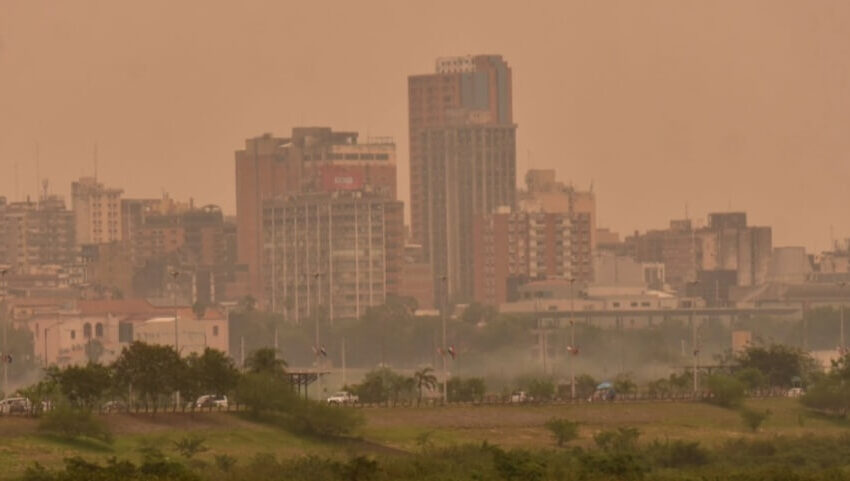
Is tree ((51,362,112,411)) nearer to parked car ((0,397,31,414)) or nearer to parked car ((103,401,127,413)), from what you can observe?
parked car ((103,401,127,413))

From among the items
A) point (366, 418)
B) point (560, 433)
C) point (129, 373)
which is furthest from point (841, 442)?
point (129, 373)

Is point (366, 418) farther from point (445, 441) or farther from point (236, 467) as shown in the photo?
point (236, 467)

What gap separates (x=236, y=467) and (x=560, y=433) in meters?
25.7

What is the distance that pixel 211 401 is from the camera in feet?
498

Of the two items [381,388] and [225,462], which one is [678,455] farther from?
[381,388]

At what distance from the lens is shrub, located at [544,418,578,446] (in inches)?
5576

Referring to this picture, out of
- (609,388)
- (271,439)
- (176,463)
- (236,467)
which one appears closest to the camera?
(176,463)

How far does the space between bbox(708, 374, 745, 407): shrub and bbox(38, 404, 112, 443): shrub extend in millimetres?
42857

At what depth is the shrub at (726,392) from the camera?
526 feet

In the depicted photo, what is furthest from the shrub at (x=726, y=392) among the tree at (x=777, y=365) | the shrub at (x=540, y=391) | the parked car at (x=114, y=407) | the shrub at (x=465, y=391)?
the parked car at (x=114, y=407)

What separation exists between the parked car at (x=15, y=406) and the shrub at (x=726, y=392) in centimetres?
3841

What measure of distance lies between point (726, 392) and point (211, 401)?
94.4ft

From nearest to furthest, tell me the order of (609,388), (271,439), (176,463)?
(176,463)
(271,439)
(609,388)

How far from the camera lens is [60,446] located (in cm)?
12625
